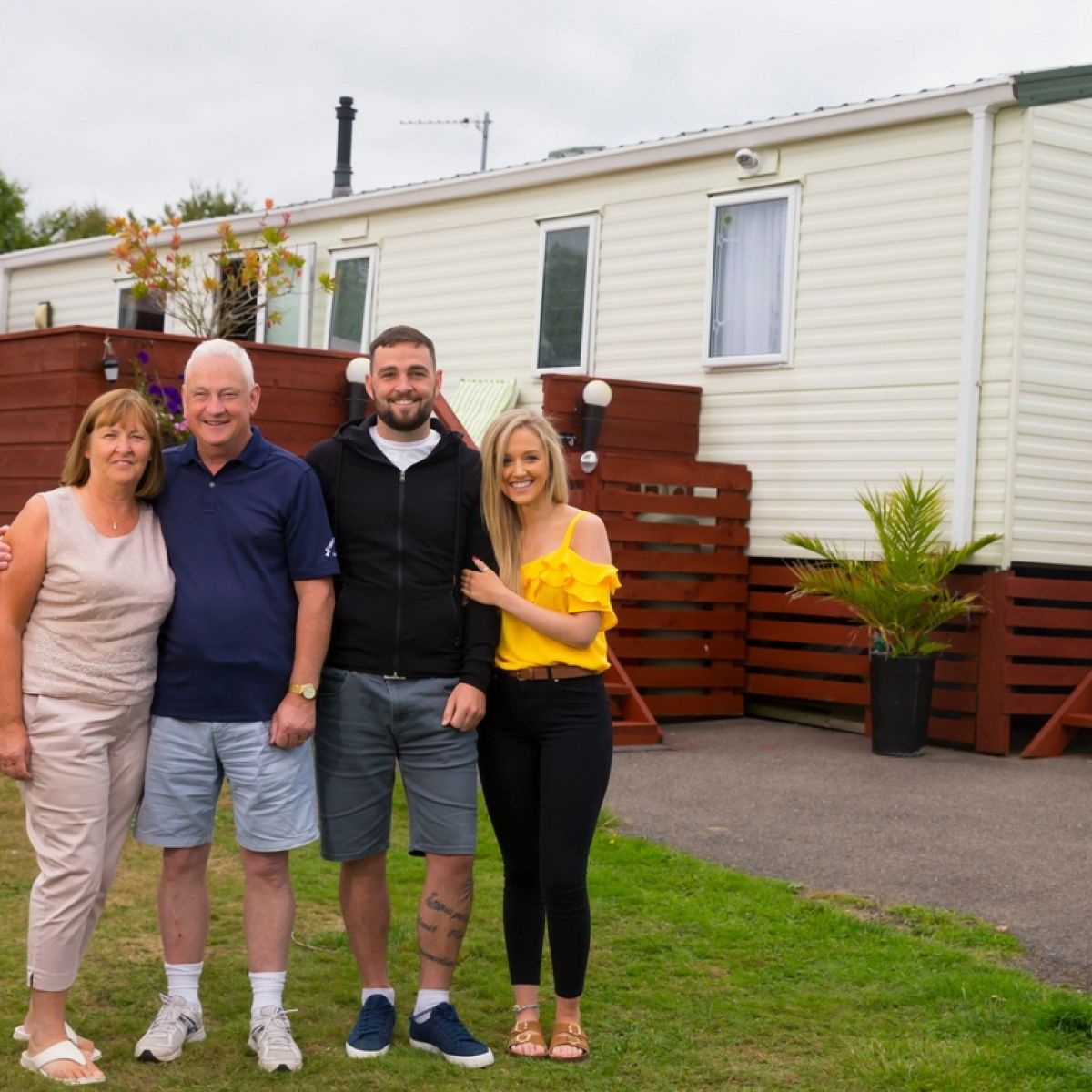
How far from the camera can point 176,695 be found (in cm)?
416

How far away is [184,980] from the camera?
4309mm

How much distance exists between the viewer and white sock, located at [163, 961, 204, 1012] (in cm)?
430

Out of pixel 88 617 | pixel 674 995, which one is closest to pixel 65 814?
pixel 88 617

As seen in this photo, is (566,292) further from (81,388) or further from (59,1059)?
(59,1059)

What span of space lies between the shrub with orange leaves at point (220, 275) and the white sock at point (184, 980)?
7.89m

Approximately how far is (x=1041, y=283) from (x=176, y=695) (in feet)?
24.3

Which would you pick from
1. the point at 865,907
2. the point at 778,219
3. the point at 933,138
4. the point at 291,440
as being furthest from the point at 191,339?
the point at 865,907

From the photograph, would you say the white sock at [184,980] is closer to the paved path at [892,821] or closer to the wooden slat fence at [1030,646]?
the paved path at [892,821]

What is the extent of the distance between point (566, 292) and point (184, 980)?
9061mm

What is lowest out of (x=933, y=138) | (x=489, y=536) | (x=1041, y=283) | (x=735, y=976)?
(x=735, y=976)

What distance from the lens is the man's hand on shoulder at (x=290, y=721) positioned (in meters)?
4.15

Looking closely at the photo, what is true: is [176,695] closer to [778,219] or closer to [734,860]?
[734,860]

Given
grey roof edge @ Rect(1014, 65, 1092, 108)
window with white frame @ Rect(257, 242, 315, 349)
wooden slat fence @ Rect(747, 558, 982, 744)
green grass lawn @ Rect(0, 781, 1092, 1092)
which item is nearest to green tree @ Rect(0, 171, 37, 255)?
window with white frame @ Rect(257, 242, 315, 349)

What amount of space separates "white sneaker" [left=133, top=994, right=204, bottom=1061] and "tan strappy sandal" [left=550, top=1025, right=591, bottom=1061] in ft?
3.07
